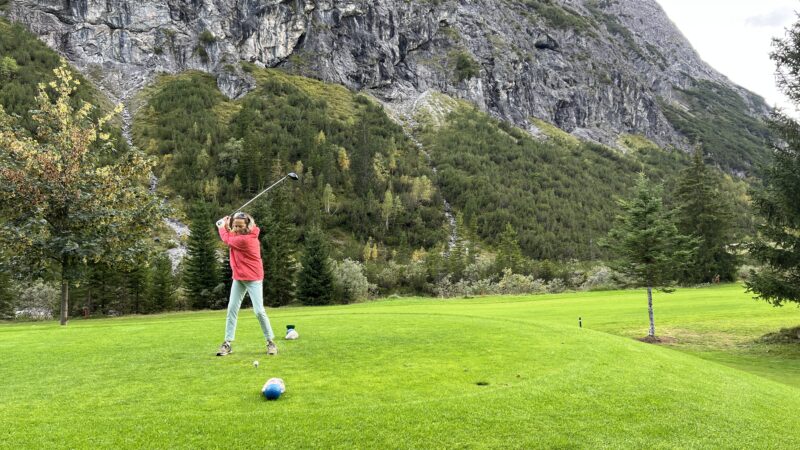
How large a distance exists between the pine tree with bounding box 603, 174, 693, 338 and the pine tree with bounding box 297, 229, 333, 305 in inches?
1632

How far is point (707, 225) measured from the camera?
2327 inches

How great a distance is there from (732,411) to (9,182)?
27602mm

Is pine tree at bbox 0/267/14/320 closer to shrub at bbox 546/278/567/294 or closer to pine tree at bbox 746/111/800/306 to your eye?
shrub at bbox 546/278/567/294

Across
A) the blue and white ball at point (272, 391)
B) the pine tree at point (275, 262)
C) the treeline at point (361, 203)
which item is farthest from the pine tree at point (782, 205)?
the pine tree at point (275, 262)

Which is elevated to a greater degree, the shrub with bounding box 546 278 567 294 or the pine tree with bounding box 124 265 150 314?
the pine tree with bounding box 124 265 150 314

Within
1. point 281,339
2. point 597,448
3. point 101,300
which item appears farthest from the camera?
point 101,300

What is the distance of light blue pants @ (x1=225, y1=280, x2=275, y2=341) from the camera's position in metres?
10.5

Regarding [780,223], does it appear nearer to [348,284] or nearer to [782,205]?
[782,205]

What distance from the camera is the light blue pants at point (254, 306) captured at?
10.5 m

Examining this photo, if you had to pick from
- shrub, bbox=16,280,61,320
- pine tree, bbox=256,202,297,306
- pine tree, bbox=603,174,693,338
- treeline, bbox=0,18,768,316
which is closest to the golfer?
treeline, bbox=0,18,768,316

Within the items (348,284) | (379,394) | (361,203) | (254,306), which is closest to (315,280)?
(348,284)

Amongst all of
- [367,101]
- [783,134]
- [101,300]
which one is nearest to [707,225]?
[783,134]

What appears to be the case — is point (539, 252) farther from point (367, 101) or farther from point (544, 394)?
point (544, 394)

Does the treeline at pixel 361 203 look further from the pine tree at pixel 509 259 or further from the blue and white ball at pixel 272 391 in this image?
the blue and white ball at pixel 272 391
